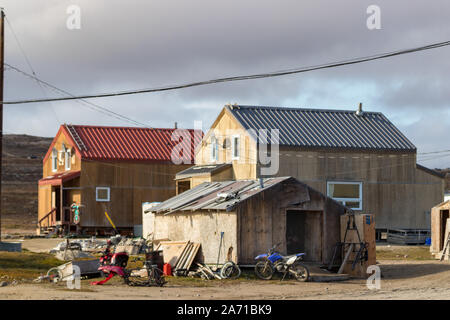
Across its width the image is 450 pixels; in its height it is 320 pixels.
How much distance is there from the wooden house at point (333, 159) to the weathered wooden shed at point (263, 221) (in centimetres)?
1283

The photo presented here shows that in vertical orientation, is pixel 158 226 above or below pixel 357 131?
below

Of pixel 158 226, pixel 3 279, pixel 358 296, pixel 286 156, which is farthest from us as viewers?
pixel 286 156

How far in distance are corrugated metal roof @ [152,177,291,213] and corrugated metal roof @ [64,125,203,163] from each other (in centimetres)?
1848

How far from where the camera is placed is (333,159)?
1758 inches

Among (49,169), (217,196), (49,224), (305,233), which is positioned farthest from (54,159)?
(305,233)

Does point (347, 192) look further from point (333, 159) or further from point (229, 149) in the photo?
point (229, 149)

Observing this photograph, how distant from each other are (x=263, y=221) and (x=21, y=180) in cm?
6841

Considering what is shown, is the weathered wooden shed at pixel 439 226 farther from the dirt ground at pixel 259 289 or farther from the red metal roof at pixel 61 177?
the red metal roof at pixel 61 177

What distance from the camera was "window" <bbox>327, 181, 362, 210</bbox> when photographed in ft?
147

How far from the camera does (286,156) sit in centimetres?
4350

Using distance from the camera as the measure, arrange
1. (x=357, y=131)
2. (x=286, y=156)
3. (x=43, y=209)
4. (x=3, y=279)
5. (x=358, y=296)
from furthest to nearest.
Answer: (x=43, y=209) < (x=357, y=131) < (x=286, y=156) < (x=3, y=279) < (x=358, y=296)

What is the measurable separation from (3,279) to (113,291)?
5.44 m

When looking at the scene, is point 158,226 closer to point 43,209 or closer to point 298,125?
point 298,125
